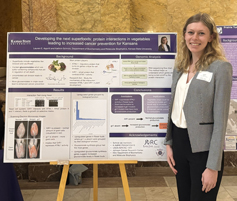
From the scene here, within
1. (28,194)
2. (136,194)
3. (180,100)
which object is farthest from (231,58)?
(28,194)

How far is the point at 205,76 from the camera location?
1.64m

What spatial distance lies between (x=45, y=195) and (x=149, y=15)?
303 centimetres

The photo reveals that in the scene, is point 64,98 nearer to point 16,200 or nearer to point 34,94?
point 34,94

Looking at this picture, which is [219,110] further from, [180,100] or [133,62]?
[133,62]

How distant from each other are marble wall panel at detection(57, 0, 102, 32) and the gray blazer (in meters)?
2.41

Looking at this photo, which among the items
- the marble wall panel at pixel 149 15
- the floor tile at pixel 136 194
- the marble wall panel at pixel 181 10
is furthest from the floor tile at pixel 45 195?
the marble wall panel at pixel 181 10

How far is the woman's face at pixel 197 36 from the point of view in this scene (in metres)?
1.69

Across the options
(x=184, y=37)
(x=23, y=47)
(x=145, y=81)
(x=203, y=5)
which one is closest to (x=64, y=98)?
(x=23, y=47)

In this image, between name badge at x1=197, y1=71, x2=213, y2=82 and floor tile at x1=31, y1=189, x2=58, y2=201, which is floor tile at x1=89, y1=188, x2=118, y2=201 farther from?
name badge at x1=197, y1=71, x2=213, y2=82

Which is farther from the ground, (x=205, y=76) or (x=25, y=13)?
(x=25, y=13)

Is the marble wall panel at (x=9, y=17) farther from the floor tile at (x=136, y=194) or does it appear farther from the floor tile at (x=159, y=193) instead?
the floor tile at (x=159, y=193)

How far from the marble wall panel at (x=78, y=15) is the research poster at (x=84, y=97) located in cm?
166

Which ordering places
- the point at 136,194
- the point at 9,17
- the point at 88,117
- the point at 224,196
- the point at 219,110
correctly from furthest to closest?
the point at 9,17 → the point at 136,194 → the point at 224,196 → the point at 88,117 → the point at 219,110

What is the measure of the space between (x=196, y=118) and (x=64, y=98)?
1.02 meters
